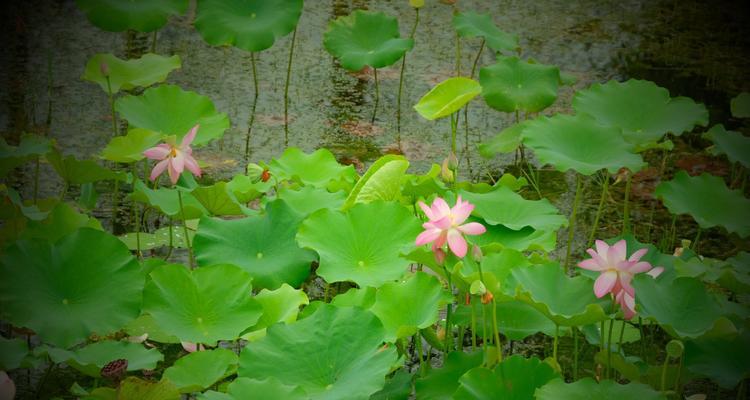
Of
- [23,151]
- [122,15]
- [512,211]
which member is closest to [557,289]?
[512,211]

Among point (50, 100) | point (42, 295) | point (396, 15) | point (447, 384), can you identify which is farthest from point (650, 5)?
point (42, 295)

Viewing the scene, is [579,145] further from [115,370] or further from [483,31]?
[115,370]

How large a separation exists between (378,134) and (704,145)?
1.03m

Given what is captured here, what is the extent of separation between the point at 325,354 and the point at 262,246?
480 mm

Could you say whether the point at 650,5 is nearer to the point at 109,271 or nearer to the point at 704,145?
the point at 704,145

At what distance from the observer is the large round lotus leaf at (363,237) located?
1.96 meters

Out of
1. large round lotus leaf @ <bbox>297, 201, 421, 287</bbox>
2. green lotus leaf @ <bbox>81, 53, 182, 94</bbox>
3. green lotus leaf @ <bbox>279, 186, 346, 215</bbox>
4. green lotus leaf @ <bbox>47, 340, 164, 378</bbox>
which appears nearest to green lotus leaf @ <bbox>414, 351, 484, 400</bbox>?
large round lotus leaf @ <bbox>297, 201, 421, 287</bbox>

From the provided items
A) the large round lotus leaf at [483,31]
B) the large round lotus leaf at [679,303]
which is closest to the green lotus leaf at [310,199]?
the large round lotus leaf at [679,303]

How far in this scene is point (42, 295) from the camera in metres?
1.75

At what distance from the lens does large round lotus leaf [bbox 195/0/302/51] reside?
295cm

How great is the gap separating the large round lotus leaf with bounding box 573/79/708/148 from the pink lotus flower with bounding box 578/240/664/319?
781 mm

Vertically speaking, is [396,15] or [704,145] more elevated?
[396,15]

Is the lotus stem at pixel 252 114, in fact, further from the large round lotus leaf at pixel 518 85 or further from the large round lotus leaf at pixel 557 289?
the large round lotus leaf at pixel 557 289

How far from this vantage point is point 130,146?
2.27m
